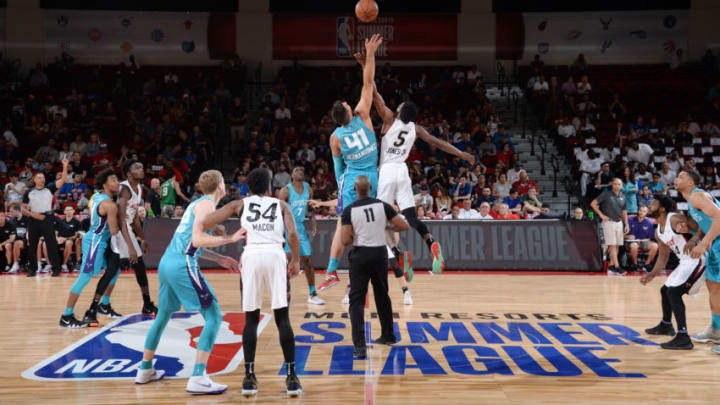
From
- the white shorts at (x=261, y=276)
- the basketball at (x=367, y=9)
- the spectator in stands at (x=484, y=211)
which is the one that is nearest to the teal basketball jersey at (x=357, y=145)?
the basketball at (x=367, y=9)

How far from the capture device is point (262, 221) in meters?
4.46

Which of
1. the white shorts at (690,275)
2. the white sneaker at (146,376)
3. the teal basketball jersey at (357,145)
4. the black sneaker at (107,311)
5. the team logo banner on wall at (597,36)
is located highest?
the team logo banner on wall at (597,36)

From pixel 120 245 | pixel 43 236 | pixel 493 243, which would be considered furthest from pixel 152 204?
pixel 493 243

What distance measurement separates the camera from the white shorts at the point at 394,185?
7137mm

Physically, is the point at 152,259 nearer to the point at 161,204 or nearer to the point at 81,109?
the point at 161,204

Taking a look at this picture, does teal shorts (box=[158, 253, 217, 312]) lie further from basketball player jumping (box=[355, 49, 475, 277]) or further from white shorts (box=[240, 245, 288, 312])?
basketball player jumping (box=[355, 49, 475, 277])

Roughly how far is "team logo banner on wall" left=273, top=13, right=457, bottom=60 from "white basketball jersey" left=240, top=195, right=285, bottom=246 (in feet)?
62.5

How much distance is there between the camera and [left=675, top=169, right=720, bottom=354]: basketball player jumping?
226 inches

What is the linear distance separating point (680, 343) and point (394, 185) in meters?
3.37

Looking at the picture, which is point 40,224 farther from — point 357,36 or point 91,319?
point 357,36

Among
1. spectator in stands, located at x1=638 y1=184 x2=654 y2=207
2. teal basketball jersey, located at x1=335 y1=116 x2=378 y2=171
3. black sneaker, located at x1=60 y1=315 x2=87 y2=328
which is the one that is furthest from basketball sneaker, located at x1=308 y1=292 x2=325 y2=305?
spectator in stands, located at x1=638 y1=184 x2=654 y2=207

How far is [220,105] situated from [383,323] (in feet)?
48.6

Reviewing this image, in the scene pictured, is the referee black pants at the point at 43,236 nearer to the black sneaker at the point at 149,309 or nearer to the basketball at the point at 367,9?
the black sneaker at the point at 149,309

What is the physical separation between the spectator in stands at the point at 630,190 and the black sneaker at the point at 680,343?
8328 mm
